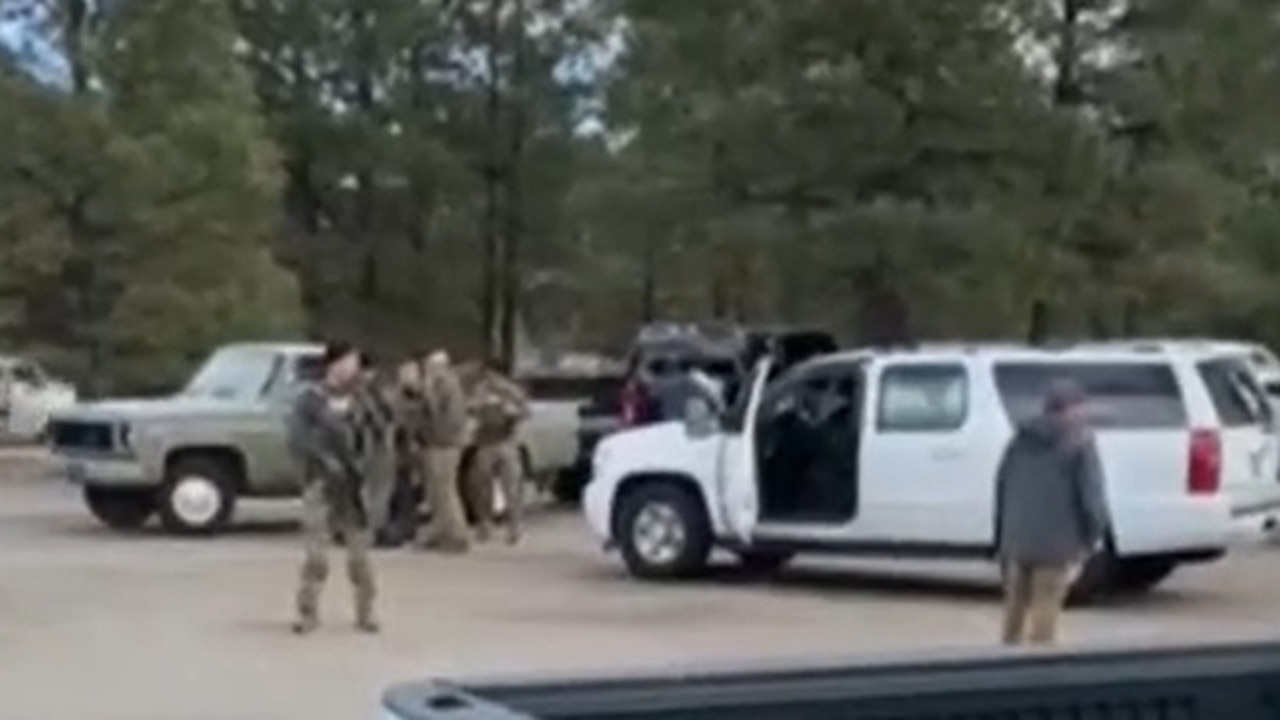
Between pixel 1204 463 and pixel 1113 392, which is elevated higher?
pixel 1113 392

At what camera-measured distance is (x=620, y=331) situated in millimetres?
57000

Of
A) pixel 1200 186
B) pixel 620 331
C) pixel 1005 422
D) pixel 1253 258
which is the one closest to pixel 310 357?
pixel 1005 422

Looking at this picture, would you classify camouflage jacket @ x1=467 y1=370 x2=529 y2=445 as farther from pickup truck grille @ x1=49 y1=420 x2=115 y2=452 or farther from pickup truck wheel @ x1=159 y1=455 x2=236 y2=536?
pickup truck grille @ x1=49 y1=420 x2=115 y2=452

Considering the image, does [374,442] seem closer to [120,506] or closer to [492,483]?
[492,483]

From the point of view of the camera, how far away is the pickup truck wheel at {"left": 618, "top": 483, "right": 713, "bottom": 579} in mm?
20375

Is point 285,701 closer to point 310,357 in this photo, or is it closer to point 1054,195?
point 310,357

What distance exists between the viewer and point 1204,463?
18.2 meters

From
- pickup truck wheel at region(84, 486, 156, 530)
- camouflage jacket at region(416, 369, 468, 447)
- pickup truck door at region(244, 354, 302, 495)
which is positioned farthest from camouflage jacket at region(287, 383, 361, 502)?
pickup truck wheel at region(84, 486, 156, 530)

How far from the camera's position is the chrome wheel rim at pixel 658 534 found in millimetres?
20453

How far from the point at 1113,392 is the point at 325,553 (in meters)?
5.85

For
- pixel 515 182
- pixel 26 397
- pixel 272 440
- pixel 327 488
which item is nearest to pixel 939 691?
pixel 327 488

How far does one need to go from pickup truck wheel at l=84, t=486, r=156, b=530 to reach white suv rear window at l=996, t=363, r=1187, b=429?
33.0 ft

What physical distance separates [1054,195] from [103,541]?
13.1m

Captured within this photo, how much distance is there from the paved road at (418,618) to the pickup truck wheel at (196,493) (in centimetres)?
51
